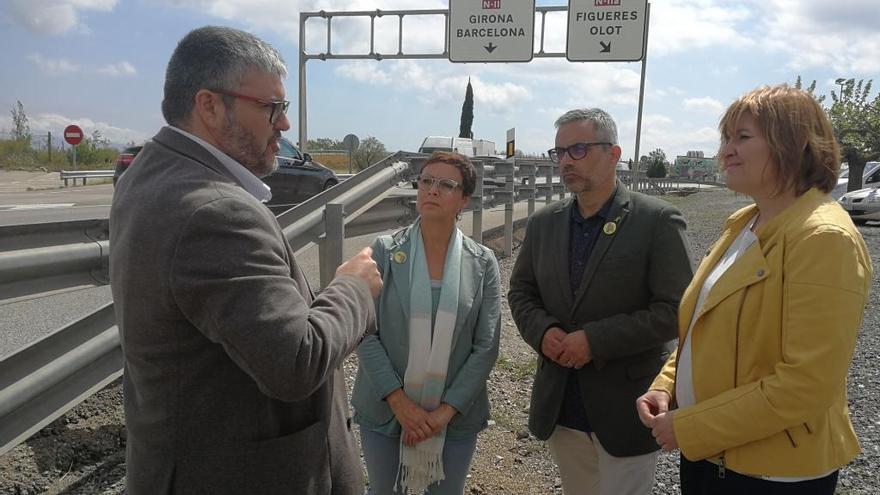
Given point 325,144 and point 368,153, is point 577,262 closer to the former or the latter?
point 368,153

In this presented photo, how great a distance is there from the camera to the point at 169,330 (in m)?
1.47

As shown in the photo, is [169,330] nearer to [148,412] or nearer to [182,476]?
[148,412]

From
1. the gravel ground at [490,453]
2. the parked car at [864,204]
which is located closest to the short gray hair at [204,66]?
the gravel ground at [490,453]

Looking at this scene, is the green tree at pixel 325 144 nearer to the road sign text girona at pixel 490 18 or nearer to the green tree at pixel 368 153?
the green tree at pixel 368 153

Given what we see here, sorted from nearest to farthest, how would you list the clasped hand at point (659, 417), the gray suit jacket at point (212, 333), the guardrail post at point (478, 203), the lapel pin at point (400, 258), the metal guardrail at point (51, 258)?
the gray suit jacket at point (212, 333) → the clasped hand at point (659, 417) → the metal guardrail at point (51, 258) → the lapel pin at point (400, 258) → the guardrail post at point (478, 203)

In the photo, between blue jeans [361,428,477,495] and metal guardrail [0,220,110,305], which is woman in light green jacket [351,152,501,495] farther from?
metal guardrail [0,220,110,305]

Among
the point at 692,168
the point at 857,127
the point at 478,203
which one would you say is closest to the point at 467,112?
the point at 692,168

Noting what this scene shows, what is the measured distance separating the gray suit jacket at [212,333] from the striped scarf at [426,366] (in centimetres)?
96

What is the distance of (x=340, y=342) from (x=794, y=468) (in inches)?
51.6

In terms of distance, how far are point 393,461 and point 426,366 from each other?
44 cm

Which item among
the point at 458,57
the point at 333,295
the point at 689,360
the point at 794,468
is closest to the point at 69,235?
the point at 333,295

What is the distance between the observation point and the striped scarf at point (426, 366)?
2.61 meters

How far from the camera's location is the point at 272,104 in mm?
1665

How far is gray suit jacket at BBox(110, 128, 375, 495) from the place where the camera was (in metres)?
1.40
